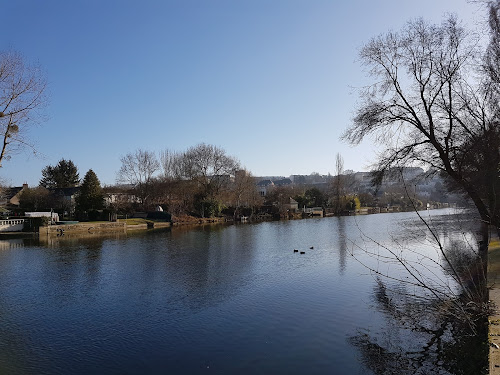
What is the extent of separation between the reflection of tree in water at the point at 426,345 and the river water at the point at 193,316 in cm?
8

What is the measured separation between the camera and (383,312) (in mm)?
10875

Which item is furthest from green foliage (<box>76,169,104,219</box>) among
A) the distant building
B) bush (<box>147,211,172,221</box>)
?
the distant building

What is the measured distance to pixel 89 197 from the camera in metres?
45.0

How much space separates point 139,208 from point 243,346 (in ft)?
160

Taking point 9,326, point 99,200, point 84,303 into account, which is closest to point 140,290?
point 84,303

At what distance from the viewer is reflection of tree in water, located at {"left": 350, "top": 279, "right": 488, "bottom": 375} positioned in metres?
7.30

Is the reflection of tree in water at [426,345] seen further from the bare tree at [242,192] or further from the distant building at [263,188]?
the distant building at [263,188]

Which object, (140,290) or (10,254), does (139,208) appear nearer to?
(10,254)

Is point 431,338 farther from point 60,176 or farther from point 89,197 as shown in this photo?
point 60,176

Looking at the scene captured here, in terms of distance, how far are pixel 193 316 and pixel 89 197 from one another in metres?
38.4

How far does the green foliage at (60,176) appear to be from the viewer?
211 ft

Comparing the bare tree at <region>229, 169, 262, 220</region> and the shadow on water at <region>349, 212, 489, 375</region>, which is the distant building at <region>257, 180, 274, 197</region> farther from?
the shadow on water at <region>349, 212, 489, 375</region>

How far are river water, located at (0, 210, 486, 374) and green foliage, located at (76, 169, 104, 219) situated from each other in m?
24.9

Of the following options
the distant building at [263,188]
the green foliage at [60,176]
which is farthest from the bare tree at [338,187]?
the green foliage at [60,176]
